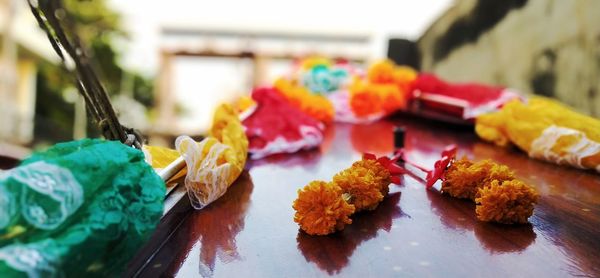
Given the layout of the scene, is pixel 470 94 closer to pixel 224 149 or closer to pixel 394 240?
pixel 224 149

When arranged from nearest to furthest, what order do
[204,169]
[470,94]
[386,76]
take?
[204,169], [470,94], [386,76]

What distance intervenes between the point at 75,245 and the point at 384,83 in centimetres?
225

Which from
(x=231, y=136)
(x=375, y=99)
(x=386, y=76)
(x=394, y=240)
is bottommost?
(x=394, y=240)

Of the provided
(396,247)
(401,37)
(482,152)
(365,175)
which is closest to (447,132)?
(482,152)

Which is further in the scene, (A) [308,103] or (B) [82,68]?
(A) [308,103]

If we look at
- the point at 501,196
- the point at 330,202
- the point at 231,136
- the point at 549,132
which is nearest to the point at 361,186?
the point at 330,202

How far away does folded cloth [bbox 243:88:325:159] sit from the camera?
1.72 meters

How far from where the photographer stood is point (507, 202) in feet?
3.21

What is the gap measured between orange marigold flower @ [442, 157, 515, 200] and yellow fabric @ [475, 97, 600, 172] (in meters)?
0.42

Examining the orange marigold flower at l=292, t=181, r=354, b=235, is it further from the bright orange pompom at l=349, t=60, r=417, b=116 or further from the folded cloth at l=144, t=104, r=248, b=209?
the bright orange pompom at l=349, t=60, r=417, b=116

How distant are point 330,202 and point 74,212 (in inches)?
15.9

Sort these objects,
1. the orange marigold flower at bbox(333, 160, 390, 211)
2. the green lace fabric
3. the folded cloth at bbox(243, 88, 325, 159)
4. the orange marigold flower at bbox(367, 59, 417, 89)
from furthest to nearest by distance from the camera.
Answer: the orange marigold flower at bbox(367, 59, 417, 89) → the folded cloth at bbox(243, 88, 325, 159) → the orange marigold flower at bbox(333, 160, 390, 211) → the green lace fabric

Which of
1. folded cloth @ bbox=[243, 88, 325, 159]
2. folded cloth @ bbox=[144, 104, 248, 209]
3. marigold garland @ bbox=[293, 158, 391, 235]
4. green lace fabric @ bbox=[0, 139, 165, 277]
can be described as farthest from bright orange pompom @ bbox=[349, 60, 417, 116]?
green lace fabric @ bbox=[0, 139, 165, 277]

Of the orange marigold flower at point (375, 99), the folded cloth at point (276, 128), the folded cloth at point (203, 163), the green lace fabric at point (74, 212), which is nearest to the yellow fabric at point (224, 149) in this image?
the folded cloth at point (203, 163)
